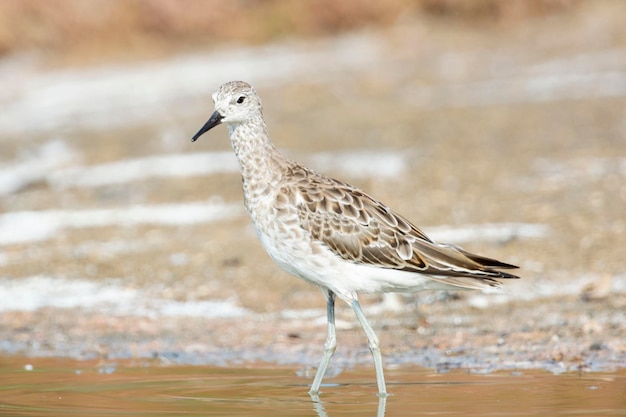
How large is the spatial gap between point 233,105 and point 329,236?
1.05 m

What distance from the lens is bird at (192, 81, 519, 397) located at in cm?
745

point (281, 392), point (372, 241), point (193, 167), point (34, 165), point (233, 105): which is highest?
point (34, 165)

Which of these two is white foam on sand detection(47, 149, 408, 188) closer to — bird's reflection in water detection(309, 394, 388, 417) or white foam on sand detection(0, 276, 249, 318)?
white foam on sand detection(0, 276, 249, 318)

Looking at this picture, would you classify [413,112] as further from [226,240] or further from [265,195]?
[265,195]

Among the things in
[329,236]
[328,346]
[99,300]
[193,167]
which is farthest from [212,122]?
[193,167]

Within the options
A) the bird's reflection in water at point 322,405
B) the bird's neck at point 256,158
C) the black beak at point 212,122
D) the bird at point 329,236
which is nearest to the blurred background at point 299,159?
the bird at point 329,236

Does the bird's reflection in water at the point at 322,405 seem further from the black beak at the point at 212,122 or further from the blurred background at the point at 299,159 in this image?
the black beak at the point at 212,122

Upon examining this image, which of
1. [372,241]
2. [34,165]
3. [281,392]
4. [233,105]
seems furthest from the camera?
[34,165]

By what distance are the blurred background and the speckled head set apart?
1.95 metres

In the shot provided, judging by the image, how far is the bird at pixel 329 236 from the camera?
24.5 feet

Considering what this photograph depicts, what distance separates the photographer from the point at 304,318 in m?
9.91

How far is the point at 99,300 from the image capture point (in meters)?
10.7

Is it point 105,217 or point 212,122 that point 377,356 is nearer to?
point 212,122

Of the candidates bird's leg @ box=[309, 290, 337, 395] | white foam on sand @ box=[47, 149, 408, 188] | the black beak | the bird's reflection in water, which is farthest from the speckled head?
white foam on sand @ box=[47, 149, 408, 188]
